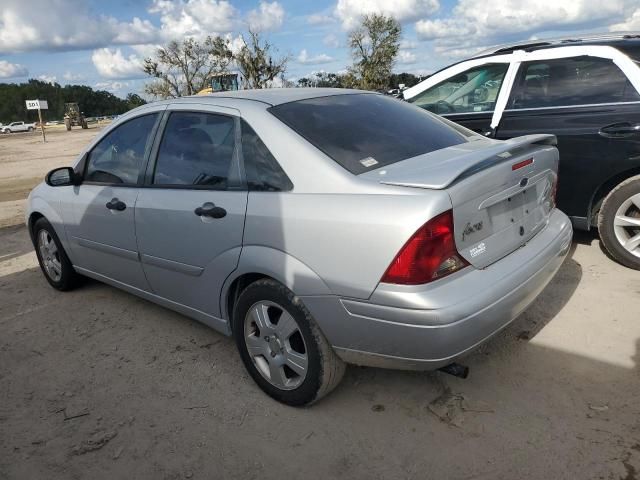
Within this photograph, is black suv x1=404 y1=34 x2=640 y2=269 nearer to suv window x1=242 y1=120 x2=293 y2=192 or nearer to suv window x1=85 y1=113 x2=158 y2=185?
suv window x1=242 y1=120 x2=293 y2=192

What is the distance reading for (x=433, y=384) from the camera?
2906 millimetres

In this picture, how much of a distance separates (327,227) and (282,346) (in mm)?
750

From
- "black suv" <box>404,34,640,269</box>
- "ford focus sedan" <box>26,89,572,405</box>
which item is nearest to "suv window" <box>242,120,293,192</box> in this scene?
"ford focus sedan" <box>26,89,572,405</box>

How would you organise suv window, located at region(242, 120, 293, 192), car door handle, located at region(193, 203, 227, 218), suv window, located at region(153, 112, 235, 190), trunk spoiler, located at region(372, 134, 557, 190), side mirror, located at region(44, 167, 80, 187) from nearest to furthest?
trunk spoiler, located at region(372, 134, 557, 190) < suv window, located at region(242, 120, 293, 192) < car door handle, located at region(193, 203, 227, 218) < suv window, located at region(153, 112, 235, 190) < side mirror, located at region(44, 167, 80, 187)

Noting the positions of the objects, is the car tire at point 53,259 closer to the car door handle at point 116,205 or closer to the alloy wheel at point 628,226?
the car door handle at point 116,205

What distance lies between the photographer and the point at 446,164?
8.24 feet

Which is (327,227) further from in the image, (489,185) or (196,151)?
(196,151)

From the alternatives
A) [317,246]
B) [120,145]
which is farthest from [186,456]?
[120,145]

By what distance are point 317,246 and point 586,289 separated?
255 centimetres

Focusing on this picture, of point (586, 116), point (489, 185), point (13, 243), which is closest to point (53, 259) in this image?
point (13, 243)

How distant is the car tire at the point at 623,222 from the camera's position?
13.5 ft

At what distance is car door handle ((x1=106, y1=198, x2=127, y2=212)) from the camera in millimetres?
3549

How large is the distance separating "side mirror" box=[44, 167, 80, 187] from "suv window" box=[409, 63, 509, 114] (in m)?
3.38

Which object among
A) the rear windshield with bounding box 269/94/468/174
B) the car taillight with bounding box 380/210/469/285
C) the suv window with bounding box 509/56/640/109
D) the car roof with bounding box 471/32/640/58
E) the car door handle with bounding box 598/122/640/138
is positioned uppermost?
the car roof with bounding box 471/32/640/58
